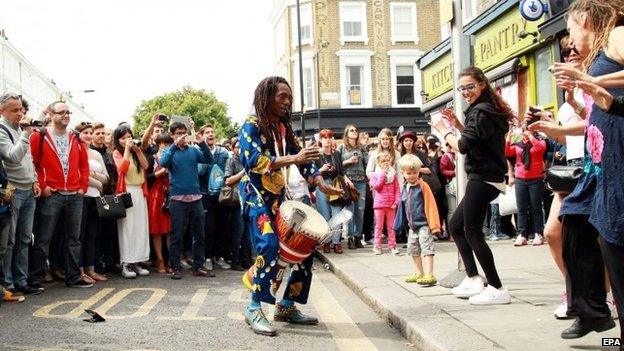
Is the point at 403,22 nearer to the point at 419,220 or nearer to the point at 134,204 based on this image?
the point at 134,204

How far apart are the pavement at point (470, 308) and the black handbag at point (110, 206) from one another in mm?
2983

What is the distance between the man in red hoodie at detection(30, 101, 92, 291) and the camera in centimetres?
843

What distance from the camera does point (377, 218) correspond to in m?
11.6

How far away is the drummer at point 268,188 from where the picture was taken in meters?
5.67

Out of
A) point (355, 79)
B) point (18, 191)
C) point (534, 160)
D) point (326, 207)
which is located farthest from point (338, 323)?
point (355, 79)

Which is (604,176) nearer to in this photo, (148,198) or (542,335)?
(542,335)

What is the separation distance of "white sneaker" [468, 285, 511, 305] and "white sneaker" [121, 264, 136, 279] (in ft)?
17.1

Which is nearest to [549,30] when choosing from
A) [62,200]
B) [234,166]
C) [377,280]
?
[234,166]

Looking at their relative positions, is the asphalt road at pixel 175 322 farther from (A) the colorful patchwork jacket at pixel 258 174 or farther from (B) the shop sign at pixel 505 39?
(B) the shop sign at pixel 505 39

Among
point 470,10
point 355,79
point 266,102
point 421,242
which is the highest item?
point 355,79

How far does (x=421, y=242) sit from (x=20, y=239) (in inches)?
175

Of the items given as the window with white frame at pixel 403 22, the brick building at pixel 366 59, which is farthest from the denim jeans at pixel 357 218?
the window with white frame at pixel 403 22

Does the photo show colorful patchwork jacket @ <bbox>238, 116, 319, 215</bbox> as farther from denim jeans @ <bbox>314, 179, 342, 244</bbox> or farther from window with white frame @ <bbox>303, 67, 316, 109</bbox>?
window with white frame @ <bbox>303, 67, 316, 109</bbox>

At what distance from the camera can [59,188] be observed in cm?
855
